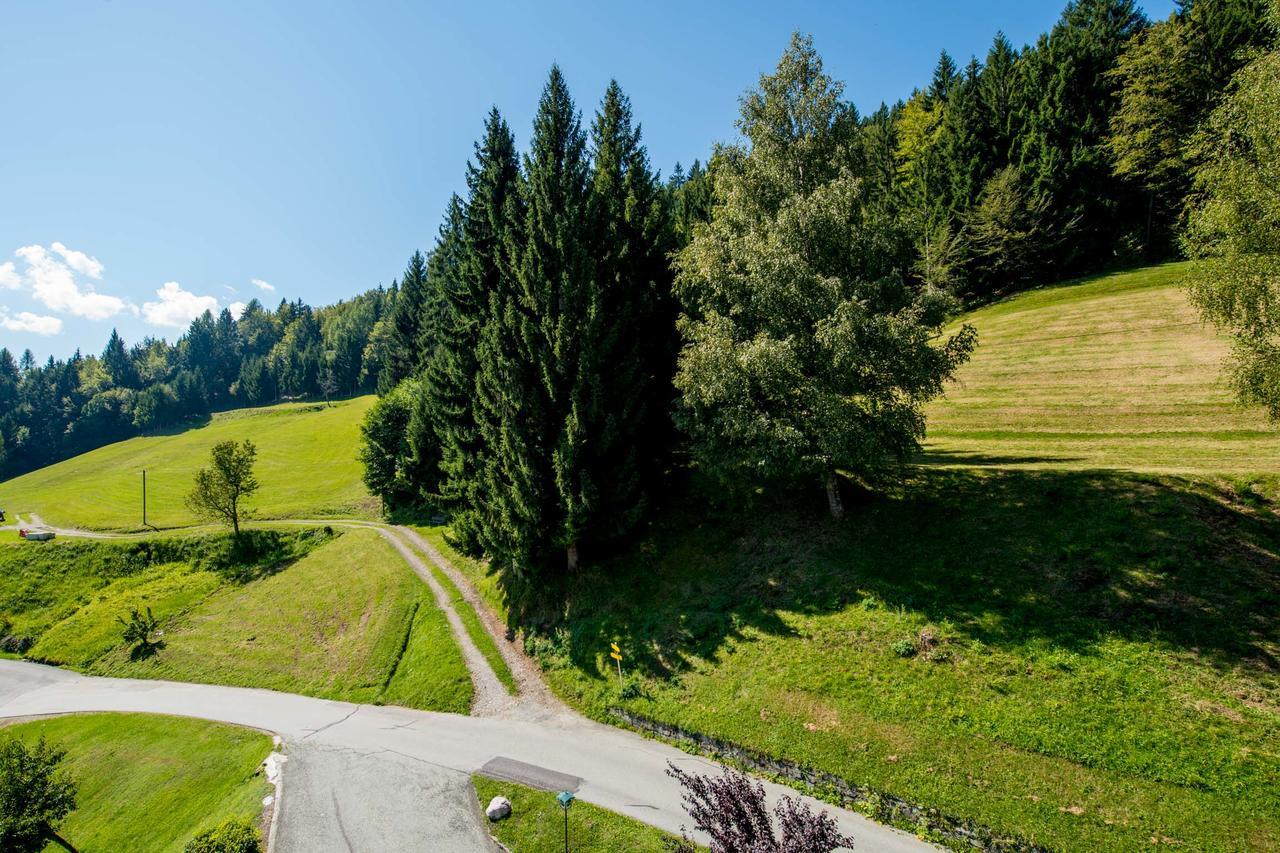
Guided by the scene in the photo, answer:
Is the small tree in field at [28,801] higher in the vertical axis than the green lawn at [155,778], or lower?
higher

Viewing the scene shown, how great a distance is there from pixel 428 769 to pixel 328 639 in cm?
1524

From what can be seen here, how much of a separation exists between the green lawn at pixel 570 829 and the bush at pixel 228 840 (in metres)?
5.93

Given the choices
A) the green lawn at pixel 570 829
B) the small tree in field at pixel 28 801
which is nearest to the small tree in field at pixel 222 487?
the small tree in field at pixel 28 801

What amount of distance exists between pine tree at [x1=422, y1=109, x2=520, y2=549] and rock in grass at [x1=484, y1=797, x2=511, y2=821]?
39.9 ft

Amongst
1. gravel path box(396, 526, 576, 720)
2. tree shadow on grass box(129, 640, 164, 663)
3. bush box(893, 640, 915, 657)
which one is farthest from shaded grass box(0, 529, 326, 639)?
bush box(893, 640, 915, 657)

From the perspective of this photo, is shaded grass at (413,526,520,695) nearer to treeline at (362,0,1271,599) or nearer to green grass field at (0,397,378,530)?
treeline at (362,0,1271,599)

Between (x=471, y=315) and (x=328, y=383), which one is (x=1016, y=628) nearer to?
(x=471, y=315)

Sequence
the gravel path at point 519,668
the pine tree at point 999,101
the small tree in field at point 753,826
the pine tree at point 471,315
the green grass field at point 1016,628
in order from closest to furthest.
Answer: the small tree in field at point 753,826 → the green grass field at point 1016,628 → the gravel path at point 519,668 → the pine tree at point 471,315 → the pine tree at point 999,101

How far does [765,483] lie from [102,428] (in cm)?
17223

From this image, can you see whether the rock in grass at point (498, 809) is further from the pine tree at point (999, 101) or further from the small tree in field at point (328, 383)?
the small tree in field at point (328, 383)

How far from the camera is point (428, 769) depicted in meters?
16.3

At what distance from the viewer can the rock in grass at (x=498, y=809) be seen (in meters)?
13.7

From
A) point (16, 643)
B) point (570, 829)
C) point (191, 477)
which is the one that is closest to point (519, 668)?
point (570, 829)

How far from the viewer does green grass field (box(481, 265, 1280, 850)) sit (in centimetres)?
1081
